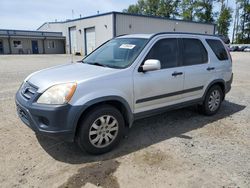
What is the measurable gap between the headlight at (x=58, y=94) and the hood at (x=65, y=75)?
0.09 meters

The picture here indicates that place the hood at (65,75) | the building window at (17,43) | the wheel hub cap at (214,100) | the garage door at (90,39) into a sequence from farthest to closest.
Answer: the building window at (17,43)
the garage door at (90,39)
the wheel hub cap at (214,100)
the hood at (65,75)

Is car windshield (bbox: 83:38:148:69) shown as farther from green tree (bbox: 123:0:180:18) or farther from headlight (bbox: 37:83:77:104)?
green tree (bbox: 123:0:180:18)

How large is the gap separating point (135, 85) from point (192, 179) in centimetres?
165

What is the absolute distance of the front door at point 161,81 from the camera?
3840 mm

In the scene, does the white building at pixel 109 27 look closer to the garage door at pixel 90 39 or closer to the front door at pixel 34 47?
the garage door at pixel 90 39

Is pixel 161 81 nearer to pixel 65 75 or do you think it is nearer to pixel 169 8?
pixel 65 75

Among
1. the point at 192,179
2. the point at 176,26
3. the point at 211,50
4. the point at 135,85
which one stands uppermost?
the point at 176,26

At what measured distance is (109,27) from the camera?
26.4 meters

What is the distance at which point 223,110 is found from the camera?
5.86 meters

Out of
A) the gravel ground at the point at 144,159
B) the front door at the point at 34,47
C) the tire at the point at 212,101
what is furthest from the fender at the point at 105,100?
the front door at the point at 34,47

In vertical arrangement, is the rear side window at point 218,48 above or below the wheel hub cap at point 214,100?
above

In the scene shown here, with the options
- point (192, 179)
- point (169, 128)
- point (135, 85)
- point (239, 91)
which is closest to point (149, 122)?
point (169, 128)

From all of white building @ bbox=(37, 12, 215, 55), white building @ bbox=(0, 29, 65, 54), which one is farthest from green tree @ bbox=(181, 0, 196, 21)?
white building @ bbox=(0, 29, 65, 54)

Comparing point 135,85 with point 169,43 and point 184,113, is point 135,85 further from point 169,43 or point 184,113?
point 184,113
